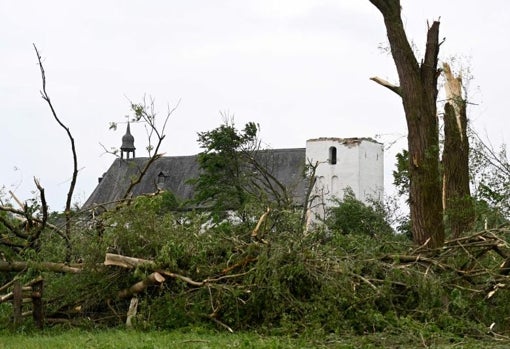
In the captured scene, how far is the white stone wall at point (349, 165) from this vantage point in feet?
159

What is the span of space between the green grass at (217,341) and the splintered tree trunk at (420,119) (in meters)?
5.50

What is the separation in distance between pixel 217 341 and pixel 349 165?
39.6 meters

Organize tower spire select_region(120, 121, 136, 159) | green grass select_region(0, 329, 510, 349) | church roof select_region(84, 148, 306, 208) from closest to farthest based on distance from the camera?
green grass select_region(0, 329, 510, 349)
church roof select_region(84, 148, 306, 208)
tower spire select_region(120, 121, 136, 159)

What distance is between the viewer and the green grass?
8818 millimetres

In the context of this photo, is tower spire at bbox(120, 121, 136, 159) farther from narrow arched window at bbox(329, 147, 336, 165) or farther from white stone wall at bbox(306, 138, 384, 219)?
narrow arched window at bbox(329, 147, 336, 165)

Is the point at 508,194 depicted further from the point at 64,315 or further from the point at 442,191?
the point at 64,315

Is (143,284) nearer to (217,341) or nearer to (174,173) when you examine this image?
(217,341)

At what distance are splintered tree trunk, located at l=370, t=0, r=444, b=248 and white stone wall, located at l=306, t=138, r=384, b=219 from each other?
1285 inches

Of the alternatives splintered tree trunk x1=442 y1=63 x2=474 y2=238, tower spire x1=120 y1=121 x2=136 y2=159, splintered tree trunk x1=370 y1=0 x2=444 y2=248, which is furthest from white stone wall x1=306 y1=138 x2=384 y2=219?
splintered tree trunk x1=370 y1=0 x2=444 y2=248

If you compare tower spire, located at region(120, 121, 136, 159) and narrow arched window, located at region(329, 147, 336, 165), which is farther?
tower spire, located at region(120, 121, 136, 159)

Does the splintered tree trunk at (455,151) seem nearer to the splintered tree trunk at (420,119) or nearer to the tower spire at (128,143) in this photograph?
the splintered tree trunk at (420,119)

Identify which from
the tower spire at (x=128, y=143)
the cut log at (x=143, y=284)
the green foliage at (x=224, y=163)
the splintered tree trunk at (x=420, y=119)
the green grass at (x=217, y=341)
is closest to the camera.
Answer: the green grass at (x=217, y=341)

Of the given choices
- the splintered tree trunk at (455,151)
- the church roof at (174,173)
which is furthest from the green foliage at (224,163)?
the splintered tree trunk at (455,151)

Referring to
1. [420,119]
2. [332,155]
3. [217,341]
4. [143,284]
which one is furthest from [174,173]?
[217,341]
